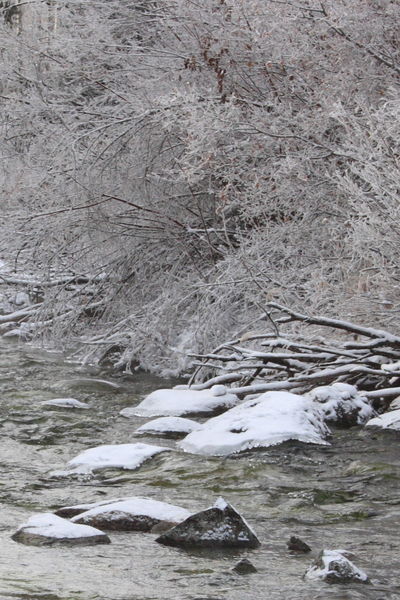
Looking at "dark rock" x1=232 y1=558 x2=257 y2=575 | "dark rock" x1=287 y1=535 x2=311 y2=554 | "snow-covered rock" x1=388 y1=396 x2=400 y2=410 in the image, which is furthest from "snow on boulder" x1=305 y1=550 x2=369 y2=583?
"snow-covered rock" x1=388 y1=396 x2=400 y2=410

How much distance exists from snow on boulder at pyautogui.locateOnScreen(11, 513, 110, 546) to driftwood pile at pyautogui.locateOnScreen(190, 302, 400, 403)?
153 inches

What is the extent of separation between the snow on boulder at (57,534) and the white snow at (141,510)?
0.28 metres

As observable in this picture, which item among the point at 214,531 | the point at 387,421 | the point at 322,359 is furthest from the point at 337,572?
the point at 322,359

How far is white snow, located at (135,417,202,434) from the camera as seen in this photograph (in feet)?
29.6

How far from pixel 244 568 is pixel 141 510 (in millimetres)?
1045

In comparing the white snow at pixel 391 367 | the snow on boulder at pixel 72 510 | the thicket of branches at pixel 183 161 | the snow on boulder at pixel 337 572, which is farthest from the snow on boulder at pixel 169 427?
the snow on boulder at pixel 337 572

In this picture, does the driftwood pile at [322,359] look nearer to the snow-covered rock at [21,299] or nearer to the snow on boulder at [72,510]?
the snow on boulder at [72,510]

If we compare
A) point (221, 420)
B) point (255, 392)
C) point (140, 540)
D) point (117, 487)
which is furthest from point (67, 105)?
point (140, 540)

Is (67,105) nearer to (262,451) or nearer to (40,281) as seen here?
(40,281)

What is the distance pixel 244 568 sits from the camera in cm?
512

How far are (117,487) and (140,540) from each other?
5.02 ft

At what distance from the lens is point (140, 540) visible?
5684 mm

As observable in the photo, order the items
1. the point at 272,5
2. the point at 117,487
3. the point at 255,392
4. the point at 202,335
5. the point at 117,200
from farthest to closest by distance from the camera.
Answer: the point at 117,200 → the point at 202,335 → the point at 272,5 → the point at 255,392 → the point at 117,487

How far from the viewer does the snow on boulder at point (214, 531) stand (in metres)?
5.53
